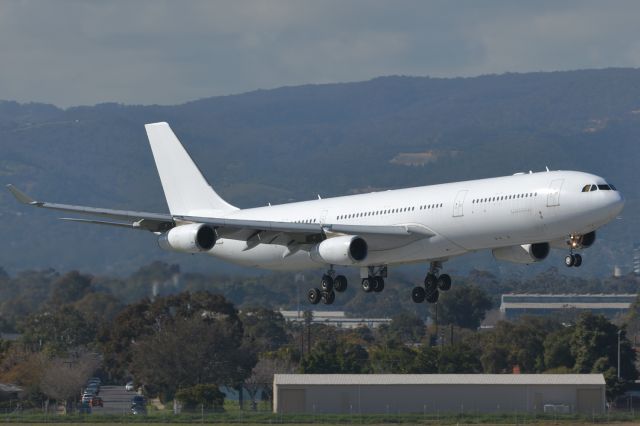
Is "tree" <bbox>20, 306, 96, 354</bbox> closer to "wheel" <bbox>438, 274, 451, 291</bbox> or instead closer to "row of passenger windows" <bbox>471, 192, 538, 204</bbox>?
"wheel" <bbox>438, 274, 451, 291</bbox>

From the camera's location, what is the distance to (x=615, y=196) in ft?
186

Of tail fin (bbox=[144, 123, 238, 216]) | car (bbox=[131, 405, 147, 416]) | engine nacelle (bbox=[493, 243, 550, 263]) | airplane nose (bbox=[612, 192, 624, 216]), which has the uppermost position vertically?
tail fin (bbox=[144, 123, 238, 216])

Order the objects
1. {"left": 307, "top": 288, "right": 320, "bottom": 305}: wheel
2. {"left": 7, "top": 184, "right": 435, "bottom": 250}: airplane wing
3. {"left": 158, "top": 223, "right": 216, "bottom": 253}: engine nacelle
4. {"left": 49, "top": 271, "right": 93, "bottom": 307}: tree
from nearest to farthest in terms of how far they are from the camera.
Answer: {"left": 7, "top": 184, "right": 435, "bottom": 250}: airplane wing → {"left": 158, "top": 223, "right": 216, "bottom": 253}: engine nacelle → {"left": 307, "top": 288, "right": 320, "bottom": 305}: wheel → {"left": 49, "top": 271, "right": 93, "bottom": 307}: tree

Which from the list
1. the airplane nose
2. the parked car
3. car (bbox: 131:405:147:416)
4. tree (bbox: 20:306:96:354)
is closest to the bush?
car (bbox: 131:405:147:416)

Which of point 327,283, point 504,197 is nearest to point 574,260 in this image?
point 504,197

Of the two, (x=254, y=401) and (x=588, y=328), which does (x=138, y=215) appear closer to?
(x=254, y=401)

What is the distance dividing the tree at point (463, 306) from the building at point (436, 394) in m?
74.2

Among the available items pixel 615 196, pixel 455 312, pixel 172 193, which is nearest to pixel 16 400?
pixel 172 193

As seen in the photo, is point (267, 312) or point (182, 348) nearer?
point (182, 348)

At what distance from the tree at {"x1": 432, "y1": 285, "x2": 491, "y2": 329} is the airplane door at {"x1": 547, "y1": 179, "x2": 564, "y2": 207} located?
361 ft

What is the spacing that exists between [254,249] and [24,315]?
277 ft

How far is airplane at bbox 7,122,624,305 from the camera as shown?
57.2 metres

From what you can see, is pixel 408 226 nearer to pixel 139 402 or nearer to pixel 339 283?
pixel 339 283

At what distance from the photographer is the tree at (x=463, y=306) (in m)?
168
